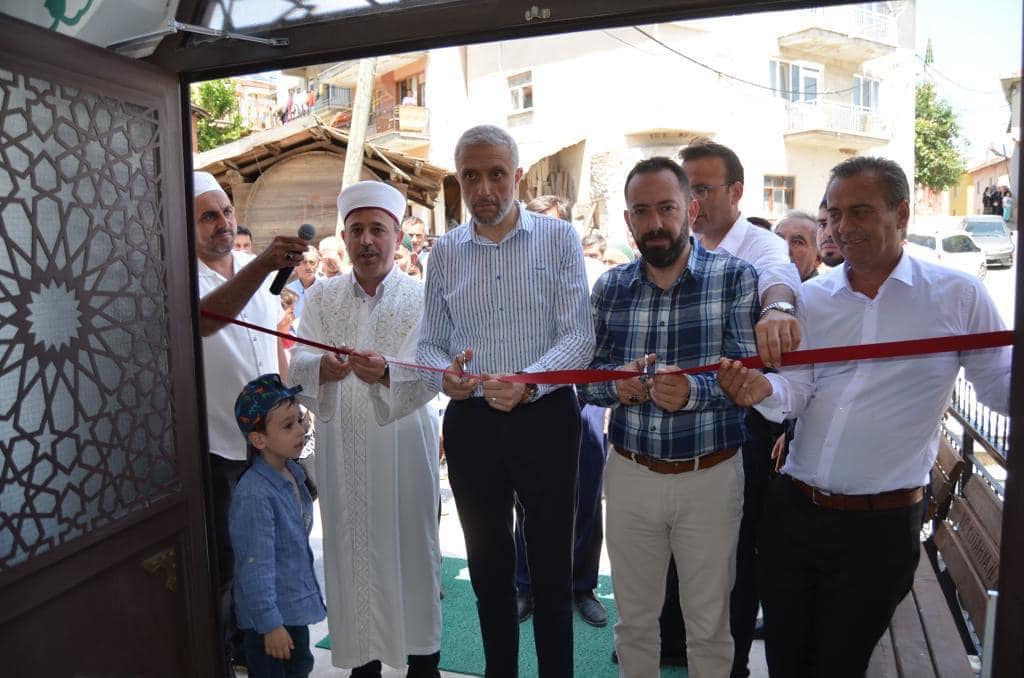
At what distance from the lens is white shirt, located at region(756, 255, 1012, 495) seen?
2.42 metres

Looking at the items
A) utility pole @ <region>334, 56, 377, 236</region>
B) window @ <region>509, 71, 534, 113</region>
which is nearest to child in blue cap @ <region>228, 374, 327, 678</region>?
utility pole @ <region>334, 56, 377, 236</region>

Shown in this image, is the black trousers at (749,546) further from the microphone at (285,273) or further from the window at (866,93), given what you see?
the window at (866,93)

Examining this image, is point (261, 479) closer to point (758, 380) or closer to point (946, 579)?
point (758, 380)

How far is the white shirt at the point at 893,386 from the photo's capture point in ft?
7.93

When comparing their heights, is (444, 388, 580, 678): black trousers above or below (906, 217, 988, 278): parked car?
below

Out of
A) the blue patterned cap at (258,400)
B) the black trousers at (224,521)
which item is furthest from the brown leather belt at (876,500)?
the black trousers at (224,521)

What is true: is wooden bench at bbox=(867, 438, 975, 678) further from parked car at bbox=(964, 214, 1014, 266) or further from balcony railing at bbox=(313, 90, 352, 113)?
balcony railing at bbox=(313, 90, 352, 113)

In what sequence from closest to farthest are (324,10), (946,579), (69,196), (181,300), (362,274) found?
(69,196), (324,10), (181,300), (362,274), (946,579)

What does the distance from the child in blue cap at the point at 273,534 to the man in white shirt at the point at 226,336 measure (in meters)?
0.36

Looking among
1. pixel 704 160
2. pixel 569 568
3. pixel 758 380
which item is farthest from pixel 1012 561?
pixel 704 160

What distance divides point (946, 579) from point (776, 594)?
6.51 ft

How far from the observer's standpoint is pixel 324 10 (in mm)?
2396

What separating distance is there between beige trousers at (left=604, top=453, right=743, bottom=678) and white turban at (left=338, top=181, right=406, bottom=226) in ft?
4.83

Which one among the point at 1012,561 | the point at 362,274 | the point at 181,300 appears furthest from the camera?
the point at 362,274
